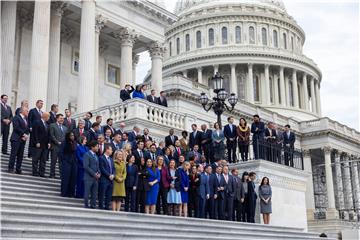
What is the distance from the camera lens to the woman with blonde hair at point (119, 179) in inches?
460

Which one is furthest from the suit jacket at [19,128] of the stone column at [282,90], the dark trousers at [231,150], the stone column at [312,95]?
the stone column at [312,95]

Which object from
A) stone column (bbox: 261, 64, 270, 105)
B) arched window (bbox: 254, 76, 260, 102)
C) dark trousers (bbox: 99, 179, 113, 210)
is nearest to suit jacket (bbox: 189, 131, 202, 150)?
dark trousers (bbox: 99, 179, 113, 210)

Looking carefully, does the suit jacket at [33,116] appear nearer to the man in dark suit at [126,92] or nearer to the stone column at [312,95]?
the man in dark suit at [126,92]

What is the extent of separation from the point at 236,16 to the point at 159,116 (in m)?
53.5

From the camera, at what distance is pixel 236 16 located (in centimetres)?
7200

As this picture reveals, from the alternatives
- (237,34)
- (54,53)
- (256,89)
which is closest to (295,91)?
(256,89)

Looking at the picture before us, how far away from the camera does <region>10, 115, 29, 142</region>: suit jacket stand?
41.1 ft

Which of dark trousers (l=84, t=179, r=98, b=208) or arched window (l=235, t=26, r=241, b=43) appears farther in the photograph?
arched window (l=235, t=26, r=241, b=43)

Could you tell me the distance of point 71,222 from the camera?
948 cm

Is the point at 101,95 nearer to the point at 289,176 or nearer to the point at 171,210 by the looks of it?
the point at 289,176

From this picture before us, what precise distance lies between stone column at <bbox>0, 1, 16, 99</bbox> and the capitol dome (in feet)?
137

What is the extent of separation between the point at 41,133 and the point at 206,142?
608cm

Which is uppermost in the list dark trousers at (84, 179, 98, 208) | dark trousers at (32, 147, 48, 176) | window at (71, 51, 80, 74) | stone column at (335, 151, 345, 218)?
window at (71, 51, 80, 74)

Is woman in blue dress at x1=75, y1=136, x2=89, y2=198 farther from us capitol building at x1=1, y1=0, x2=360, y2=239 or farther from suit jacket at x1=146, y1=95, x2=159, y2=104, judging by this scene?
suit jacket at x1=146, y1=95, x2=159, y2=104
